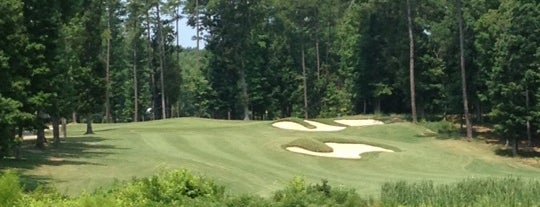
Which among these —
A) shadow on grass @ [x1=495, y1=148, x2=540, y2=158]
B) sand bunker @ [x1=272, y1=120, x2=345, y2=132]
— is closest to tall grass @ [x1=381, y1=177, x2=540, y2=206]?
shadow on grass @ [x1=495, y1=148, x2=540, y2=158]

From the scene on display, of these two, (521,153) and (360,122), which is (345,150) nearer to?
(521,153)

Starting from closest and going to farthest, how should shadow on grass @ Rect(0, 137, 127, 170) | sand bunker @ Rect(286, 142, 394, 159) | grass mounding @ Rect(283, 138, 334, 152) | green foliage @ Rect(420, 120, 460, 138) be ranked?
shadow on grass @ Rect(0, 137, 127, 170)
sand bunker @ Rect(286, 142, 394, 159)
grass mounding @ Rect(283, 138, 334, 152)
green foliage @ Rect(420, 120, 460, 138)

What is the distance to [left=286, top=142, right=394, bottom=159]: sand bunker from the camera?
36.9 meters

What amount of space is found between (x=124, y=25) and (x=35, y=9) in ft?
161

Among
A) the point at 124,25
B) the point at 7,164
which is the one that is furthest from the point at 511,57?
the point at 124,25

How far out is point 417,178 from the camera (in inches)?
1153

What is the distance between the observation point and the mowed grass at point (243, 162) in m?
26.4

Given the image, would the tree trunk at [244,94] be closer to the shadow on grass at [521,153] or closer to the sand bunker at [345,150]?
the sand bunker at [345,150]

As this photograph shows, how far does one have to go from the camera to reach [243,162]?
32.7 meters

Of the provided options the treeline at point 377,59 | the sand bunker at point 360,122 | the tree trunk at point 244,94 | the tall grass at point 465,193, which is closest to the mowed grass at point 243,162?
the tall grass at point 465,193

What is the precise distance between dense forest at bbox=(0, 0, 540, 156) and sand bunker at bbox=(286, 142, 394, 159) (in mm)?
9799

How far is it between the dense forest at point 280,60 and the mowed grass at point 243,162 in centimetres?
219

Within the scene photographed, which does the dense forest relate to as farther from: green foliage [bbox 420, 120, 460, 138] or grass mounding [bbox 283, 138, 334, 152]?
grass mounding [bbox 283, 138, 334, 152]

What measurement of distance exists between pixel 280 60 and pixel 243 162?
55.3 metres
